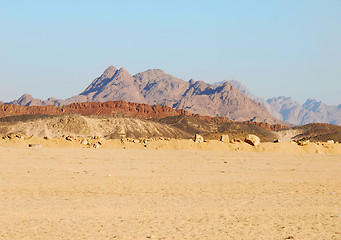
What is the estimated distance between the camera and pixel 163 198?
15.1m

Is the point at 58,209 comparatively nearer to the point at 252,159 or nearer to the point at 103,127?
the point at 252,159

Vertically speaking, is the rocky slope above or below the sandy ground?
above

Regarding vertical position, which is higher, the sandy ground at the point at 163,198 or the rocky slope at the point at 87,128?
the rocky slope at the point at 87,128

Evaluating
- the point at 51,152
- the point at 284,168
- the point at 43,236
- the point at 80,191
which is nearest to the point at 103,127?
the point at 51,152

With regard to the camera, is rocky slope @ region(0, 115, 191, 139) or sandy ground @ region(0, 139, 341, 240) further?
rocky slope @ region(0, 115, 191, 139)

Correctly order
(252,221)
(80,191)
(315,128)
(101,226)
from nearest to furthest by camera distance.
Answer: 1. (101,226)
2. (252,221)
3. (80,191)
4. (315,128)

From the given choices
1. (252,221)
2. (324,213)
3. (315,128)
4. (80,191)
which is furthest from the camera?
(315,128)

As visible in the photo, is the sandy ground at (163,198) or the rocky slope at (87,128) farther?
the rocky slope at (87,128)

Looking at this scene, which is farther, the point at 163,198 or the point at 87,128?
the point at 87,128

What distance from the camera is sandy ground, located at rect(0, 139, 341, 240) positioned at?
34.4 feet

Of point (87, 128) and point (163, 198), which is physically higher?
point (87, 128)

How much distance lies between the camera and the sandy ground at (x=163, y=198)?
10.5 m

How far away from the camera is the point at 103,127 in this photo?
106 metres

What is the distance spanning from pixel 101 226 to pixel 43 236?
5.21 ft
